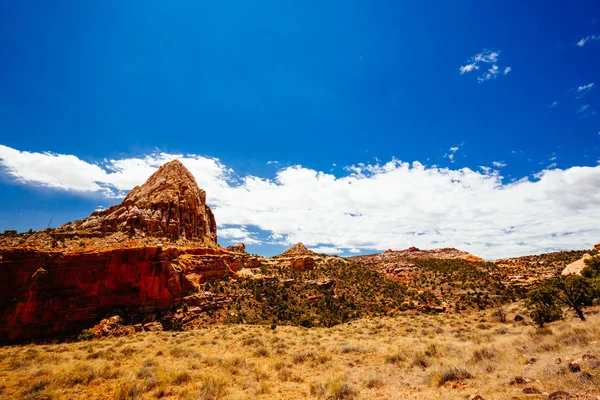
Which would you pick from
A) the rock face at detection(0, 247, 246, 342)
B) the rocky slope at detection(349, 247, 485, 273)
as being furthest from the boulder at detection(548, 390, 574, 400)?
the rocky slope at detection(349, 247, 485, 273)

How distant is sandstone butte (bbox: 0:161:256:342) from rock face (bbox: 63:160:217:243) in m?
0.24

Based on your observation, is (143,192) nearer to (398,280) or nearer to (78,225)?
(78,225)

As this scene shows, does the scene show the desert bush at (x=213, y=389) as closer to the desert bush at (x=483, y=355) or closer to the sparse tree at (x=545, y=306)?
the desert bush at (x=483, y=355)

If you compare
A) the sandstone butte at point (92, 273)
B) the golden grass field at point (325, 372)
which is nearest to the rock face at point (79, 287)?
the sandstone butte at point (92, 273)

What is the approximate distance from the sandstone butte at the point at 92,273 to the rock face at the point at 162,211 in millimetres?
242

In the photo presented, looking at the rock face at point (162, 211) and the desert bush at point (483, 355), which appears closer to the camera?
the desert bush at point (483, 355)

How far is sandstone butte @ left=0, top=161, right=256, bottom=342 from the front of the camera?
31.4 m

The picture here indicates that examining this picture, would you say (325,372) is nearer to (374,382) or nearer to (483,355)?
(374,382)

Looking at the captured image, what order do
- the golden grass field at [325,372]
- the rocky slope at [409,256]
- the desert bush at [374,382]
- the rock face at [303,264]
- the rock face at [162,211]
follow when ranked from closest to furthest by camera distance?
the golden grass field at [325,372], the desert bush at [374,382], the rock face at [162,211], the rock face at [303,264], the rocky slope at [409,256]

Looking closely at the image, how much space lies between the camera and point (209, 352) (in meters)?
18.0

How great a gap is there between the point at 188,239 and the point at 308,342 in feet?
113

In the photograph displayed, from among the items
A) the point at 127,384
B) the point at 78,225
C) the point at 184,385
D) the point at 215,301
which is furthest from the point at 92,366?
the point at 78,225

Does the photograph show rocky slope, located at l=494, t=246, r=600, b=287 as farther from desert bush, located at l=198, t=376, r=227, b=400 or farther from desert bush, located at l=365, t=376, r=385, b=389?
desert bush, located at l=198, t=376, r=227, b=400

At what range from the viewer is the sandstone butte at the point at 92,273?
31359 mm
